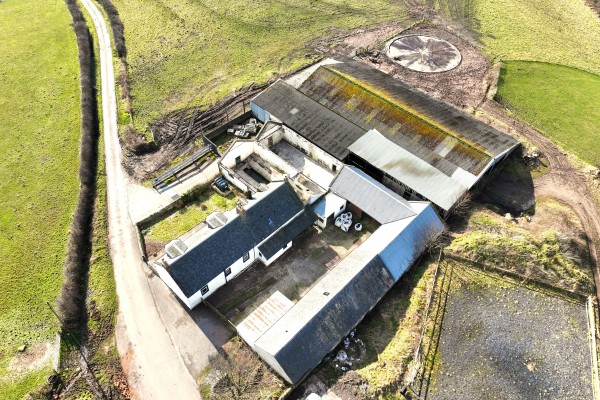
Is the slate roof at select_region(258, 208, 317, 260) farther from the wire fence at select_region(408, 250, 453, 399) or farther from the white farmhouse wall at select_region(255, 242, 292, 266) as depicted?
the wire fence at select_region(408, 250, 453, 399)

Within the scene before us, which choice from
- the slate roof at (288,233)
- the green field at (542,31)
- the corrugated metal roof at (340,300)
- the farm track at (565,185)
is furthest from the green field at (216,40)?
the farm track at (565,185)

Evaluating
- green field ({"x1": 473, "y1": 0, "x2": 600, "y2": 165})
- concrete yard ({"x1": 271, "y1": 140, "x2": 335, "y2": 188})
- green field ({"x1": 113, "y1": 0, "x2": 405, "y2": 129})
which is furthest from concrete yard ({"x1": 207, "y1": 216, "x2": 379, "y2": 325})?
green field ({"x1": 473, "y1": 0, "x2": 600, "y2": 165})

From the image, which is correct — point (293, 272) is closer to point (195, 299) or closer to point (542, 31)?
point (195, 299)

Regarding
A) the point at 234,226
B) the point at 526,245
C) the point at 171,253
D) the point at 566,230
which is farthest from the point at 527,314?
the point at 171,253

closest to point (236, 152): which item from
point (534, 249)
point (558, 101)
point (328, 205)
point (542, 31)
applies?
point (328, 205)

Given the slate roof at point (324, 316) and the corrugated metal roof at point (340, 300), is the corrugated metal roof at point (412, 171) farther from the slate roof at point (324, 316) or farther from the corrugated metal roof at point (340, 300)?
the slate roof at point (324, 316)

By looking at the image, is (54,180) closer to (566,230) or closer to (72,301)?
(72,301)
